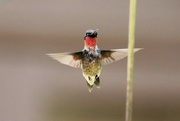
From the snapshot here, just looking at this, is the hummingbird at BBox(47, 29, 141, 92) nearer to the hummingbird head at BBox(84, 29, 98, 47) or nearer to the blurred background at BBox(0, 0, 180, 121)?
the hummingbird head at BBox(84, 29, 98, 47)

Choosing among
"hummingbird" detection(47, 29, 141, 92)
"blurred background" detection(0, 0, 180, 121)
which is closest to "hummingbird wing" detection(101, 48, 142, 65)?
"hummingbird" detection(47, 29, 141, 92)

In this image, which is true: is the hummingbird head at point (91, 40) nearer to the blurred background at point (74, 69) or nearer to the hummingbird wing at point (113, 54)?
the hummingbird wing at point (113, 54)

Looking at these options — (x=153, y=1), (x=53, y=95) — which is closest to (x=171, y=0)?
(x=153, y=1)

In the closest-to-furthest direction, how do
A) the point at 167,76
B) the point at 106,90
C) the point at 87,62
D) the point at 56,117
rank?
1. the point at 87,62
2. the point at 56,117
3. the point at 106,90
4. the point at 167,76

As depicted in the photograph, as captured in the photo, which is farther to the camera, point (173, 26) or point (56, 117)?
point (173, 26)

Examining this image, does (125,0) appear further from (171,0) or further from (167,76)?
(167,76)

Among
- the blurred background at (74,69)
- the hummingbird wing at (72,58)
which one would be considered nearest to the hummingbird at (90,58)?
the hummingbird wing at (72,58)
